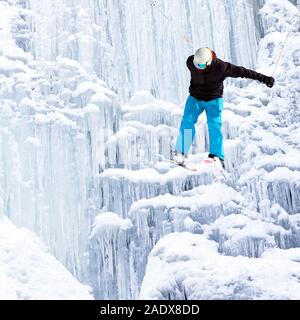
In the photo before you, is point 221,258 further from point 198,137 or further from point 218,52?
point 218,52

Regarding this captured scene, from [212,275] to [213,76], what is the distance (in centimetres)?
309

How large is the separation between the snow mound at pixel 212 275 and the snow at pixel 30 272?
100 cm

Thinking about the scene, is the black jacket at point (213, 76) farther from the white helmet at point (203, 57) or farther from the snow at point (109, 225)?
the snow at point (109, 225)

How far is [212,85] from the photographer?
5.46 metres

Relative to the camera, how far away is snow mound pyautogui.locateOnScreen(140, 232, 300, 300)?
7.38 m

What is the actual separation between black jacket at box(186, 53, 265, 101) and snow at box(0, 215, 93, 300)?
3435 mm

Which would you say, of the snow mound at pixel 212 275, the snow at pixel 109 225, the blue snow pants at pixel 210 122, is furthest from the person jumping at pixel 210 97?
the snow at pixel 109 225

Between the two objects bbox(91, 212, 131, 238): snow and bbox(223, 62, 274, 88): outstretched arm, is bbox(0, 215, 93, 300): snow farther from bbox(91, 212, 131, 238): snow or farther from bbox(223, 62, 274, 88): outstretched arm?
bbox(223, 62, 274, 88): outstretched arm

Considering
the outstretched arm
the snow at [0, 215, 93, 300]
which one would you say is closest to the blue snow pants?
the outstretched arm

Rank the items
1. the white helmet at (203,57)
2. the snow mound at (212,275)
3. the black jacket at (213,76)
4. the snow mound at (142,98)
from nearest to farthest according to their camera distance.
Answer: the white helmet at (203,57)
the black jacket at (213,76)
the snow mound at (212,275)
the snow mound at (142,98)

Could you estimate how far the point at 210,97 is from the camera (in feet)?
18.1

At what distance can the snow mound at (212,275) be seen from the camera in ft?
24.2

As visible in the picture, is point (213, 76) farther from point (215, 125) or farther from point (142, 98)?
point (142, 98)

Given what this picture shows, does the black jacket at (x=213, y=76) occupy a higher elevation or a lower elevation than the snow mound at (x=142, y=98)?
lower
